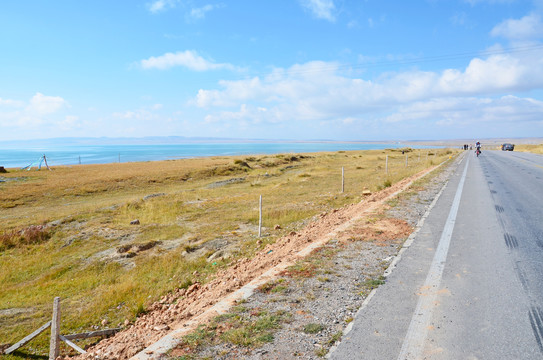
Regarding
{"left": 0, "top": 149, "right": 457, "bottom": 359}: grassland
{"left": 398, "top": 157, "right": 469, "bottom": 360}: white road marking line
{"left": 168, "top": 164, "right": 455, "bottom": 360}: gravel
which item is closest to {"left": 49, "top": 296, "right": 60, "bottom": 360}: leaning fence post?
{"left": 0, "top": 149, "right": 457, "bottom": 359}: grassland

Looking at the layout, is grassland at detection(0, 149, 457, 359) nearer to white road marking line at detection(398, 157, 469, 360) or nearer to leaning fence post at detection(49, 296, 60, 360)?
leaning fence post at detection(49, 296, 60, 360)

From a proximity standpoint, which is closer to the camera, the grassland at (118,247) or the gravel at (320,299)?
the gravel at (320,299)

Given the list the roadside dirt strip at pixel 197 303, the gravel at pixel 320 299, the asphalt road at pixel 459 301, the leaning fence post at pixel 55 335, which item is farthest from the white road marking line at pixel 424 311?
the leaning fence post at pixel 55 335

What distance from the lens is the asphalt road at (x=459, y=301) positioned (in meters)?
3.44

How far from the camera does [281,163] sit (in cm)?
5178

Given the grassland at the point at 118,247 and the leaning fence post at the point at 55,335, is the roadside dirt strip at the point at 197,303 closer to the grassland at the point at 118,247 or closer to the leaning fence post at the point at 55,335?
the leaning fence post at the point at 55,335

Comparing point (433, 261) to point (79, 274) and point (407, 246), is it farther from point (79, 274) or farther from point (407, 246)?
point (79, 274)

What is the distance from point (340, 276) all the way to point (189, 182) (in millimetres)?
30228

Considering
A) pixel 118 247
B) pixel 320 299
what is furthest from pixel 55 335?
pixel 118 247

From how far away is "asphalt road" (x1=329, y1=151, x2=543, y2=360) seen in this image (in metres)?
3.44

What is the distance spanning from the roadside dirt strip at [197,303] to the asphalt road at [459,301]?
1.92 metres

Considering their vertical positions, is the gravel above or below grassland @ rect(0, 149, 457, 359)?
above

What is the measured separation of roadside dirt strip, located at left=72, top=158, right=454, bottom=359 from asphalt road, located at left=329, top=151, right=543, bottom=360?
75.6 inches

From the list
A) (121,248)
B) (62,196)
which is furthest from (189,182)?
(121,248)
